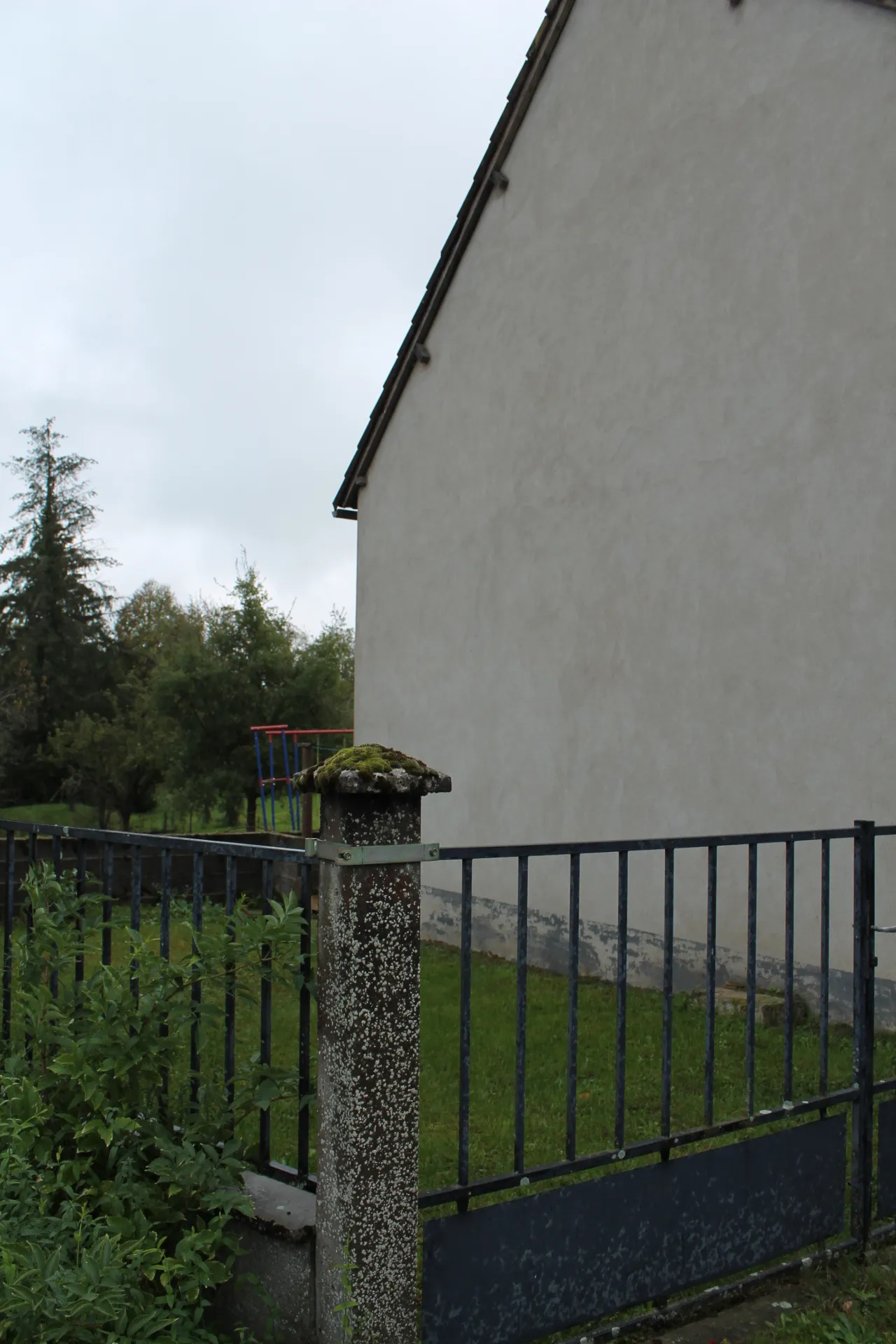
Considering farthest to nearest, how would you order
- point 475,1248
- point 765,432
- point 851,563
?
point 765,432 < point 851,563 < point 475,1248

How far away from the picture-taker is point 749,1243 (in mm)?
3541

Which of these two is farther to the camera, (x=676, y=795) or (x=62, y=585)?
(x=62, y=585)

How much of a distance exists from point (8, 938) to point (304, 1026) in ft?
4.24

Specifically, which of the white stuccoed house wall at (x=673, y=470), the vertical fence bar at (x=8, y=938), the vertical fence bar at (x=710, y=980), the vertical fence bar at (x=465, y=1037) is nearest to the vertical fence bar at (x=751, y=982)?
the vertical fence bar at (x=710, y=980)

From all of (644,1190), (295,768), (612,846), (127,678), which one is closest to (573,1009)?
(612,846)

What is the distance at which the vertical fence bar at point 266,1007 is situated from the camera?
2.95 meters

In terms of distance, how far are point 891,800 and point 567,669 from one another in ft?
11.6

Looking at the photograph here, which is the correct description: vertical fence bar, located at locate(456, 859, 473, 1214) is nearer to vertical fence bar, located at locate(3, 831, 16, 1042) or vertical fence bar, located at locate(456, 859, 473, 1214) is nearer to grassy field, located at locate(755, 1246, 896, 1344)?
grassy field, located at locate(755, 1246, 896, 1344)

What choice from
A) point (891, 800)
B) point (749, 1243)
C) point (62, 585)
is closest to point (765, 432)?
point (891, 800)

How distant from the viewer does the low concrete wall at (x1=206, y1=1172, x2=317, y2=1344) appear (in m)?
2.83

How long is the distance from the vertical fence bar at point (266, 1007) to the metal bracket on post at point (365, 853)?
0.74 feet

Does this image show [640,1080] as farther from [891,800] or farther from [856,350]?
[856,350]

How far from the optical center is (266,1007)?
301 cm

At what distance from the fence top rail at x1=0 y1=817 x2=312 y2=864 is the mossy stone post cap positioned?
0.19 metres
